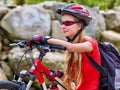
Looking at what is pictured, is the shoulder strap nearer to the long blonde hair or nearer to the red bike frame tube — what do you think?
the long blonde hair

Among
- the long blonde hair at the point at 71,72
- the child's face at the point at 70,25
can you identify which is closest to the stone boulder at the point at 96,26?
the long blonde hair at the point at 71,72

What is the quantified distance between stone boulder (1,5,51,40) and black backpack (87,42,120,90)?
4.37m

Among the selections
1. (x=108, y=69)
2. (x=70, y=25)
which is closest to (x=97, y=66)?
(x=108, y=69)

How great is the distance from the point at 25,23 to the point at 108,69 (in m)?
4.59

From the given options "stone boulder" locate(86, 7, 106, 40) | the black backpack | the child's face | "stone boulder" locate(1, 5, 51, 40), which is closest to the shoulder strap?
the black backpack

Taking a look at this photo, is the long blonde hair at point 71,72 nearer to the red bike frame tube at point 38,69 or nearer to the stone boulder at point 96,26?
the red bike frame tube at point 38,69

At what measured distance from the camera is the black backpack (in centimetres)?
323

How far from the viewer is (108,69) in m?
3.27

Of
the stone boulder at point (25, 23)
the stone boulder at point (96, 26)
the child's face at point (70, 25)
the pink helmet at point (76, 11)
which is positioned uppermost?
the pink helmet at point (76, 11)

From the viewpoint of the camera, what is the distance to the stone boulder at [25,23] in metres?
7.58

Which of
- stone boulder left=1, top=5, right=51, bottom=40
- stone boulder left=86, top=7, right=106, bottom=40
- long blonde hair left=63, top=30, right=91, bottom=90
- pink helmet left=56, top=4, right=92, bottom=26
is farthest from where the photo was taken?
stone boulder left=86, top=7, right=106, bottom=40

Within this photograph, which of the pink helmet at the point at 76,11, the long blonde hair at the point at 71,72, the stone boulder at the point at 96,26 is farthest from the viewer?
the stone boulder at the point at 96,26

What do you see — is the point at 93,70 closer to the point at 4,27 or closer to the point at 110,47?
the point at 110,47

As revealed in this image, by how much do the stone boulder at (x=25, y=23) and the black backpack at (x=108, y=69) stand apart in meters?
4.37
